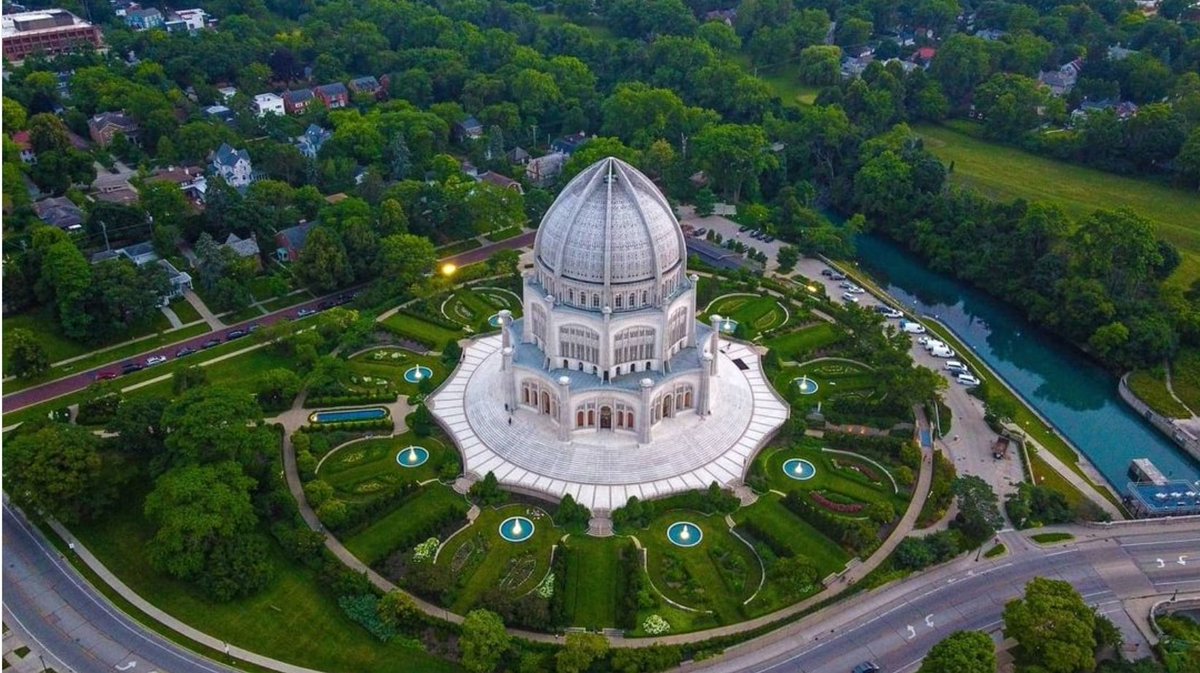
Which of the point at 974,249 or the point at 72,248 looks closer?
the point at 72,248

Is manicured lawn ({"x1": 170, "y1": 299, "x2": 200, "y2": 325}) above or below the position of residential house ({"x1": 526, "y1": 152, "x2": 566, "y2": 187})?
below

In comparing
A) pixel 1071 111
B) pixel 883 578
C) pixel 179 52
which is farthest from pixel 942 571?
pixel 179 52

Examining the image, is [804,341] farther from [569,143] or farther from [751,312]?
[569,143]

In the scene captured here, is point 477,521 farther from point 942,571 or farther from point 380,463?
point 942,571

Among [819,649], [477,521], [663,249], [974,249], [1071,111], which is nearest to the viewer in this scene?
[819,649]

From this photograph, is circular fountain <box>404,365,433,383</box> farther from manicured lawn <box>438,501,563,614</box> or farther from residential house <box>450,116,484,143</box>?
residential house <box>450,116,484,143</box>

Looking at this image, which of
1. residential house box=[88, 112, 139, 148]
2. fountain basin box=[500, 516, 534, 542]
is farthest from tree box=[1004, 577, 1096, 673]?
residential house box=[88, 112, 139, 148]
